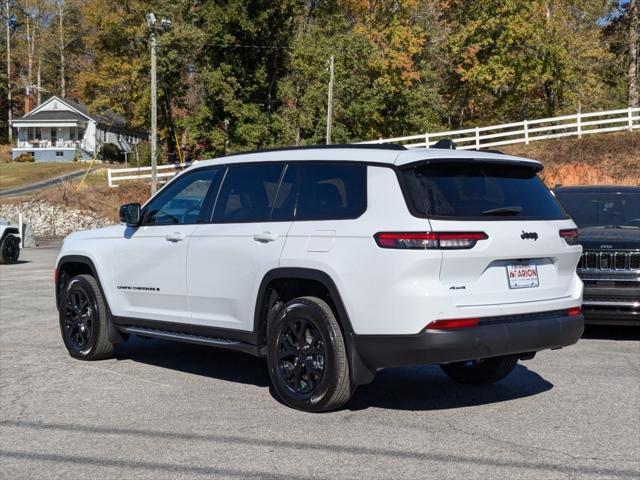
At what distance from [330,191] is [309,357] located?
1.23 m

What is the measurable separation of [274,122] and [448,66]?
1222cm

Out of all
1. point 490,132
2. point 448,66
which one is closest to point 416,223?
point 490,132

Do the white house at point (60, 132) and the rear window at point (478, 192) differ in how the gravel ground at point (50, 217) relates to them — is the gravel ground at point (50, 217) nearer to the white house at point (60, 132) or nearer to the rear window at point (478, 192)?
the rear window at point (478, 192)

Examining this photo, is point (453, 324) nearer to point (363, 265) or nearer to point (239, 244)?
point (363, 265)

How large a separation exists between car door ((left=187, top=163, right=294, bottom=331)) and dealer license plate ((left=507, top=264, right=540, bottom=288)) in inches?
65.6

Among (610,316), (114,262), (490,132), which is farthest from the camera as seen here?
(490,132)

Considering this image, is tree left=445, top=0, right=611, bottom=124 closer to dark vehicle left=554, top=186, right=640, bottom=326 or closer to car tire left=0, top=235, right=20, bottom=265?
car tire left=0, top=235, right=20, bottom=265

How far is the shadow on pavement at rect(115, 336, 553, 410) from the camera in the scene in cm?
668

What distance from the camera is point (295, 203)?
6449mm

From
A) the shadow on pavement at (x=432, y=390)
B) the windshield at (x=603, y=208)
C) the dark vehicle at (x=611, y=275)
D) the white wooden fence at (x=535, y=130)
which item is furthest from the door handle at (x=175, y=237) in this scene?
the white wooden fence at (x=535, y=130)

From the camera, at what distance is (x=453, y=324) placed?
5.62m

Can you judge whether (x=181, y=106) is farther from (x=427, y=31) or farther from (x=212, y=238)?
(x=212, y=238)

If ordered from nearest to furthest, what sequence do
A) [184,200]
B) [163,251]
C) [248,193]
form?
[248,193], [163,251], [184,200]

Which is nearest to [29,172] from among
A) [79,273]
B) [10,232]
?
[10,232]
